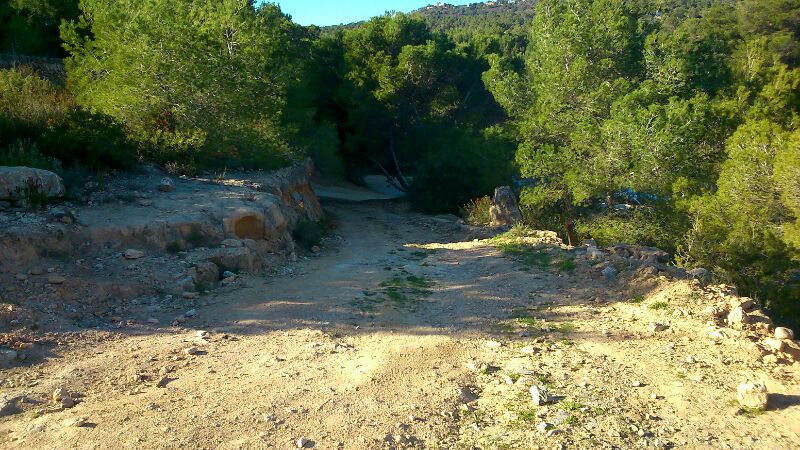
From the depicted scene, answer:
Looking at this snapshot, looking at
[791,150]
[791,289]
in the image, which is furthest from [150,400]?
[791,289]

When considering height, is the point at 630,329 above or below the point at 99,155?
below

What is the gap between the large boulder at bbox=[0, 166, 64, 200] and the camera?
27.1 ft

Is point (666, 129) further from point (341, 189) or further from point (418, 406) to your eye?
point (341, 189)

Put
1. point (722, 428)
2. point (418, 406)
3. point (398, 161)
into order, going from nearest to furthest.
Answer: point (722, 428)
point (418, 406)
point (398, 161)

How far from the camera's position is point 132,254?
8094mm

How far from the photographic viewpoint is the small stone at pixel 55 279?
6924 millimetres

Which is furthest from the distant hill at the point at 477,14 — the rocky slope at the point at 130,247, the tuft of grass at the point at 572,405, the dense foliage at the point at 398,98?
the tuft of grass at the point at 572,405

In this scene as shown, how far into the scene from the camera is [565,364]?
591 centimetres

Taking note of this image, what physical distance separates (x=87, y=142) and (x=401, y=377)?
780 cm

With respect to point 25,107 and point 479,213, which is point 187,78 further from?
point 479,213

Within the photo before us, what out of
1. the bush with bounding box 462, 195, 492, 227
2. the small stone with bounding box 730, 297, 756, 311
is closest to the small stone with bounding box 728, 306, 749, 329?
the small stone with bounding box 730, 297, 756, 311

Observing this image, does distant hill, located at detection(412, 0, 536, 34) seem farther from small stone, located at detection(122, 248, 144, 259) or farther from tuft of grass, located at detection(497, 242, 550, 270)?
small stone, located at detection(122, 248, 144, 259)

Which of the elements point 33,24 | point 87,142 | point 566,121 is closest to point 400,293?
point 87,142

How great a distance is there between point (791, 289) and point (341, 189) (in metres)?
19.8
